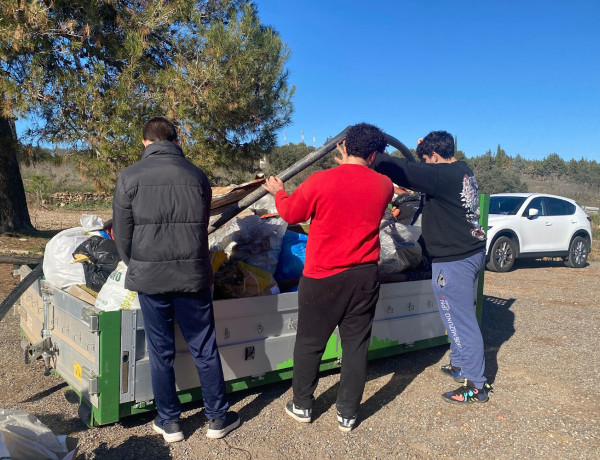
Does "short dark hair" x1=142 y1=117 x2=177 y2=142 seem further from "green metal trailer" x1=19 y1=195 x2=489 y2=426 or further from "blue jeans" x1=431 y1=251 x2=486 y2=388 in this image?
"blue jeans" x1=431 y1=251 x2=486 y2=388

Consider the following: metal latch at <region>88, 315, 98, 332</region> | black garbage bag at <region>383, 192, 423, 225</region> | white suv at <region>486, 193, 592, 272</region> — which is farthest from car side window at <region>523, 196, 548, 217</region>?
metal latch at <region>88, 315, 98, 332</region>

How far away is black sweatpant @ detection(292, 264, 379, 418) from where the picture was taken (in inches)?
121

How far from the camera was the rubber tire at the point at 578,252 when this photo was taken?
12273 millimetres

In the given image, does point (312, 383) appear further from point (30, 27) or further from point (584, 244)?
point (584, 244)

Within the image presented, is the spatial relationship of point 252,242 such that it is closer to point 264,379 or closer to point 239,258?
point 239,258

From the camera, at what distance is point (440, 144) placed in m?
3.89

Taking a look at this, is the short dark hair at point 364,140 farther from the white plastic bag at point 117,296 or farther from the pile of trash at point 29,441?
the pile of trash at point 29,441

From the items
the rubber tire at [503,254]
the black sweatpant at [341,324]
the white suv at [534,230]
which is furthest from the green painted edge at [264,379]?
the white suv at [534,230]

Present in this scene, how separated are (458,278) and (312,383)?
4.44 feet

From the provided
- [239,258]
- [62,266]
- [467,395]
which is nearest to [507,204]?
[467,395]

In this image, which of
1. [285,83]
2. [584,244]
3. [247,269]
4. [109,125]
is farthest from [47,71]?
[584,244]

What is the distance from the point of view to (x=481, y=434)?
3297mm

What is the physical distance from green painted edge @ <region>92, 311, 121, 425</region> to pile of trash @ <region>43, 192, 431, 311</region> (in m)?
0.18

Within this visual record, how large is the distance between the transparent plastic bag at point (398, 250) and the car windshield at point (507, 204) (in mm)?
7509
